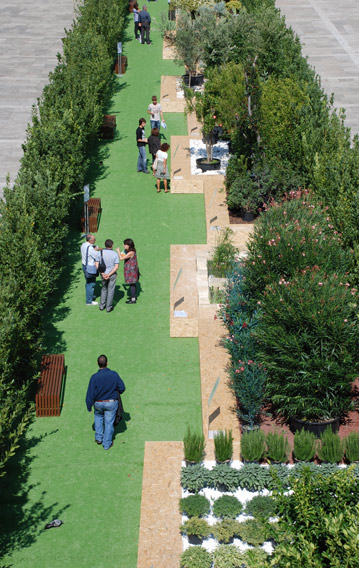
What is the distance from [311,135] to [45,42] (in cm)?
1959

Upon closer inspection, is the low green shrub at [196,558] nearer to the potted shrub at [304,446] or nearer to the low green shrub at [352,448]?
the potted shrub at [304,446]

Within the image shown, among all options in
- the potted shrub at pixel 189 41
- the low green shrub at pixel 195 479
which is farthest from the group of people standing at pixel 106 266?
the potted shrub at pixel 189 41

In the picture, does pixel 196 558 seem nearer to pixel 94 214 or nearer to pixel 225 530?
pixel 225 530

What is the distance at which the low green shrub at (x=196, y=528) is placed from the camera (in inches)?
443

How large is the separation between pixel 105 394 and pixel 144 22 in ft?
82.5

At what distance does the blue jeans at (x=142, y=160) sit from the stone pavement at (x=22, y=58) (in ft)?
11.5

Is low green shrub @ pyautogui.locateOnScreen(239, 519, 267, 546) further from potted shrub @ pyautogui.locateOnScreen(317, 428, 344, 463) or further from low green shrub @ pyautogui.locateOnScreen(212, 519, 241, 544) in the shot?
potted shrub @ pyautogui.locateOnScreen(317, 428, 344, 463)

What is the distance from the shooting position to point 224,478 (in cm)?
1211

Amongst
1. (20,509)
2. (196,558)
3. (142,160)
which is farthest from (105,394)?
(142,160)

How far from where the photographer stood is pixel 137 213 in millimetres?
21234

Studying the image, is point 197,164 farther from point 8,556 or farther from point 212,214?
point 8,556

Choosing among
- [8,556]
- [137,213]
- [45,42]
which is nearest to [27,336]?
[8,556]

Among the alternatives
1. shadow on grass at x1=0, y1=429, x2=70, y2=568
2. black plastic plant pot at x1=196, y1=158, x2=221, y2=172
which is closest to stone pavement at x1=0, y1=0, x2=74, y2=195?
black plastic plant pot at x1=196, y1=158, x2=221, y2=172

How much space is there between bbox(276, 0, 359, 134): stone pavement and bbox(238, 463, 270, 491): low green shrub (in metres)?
16.7
